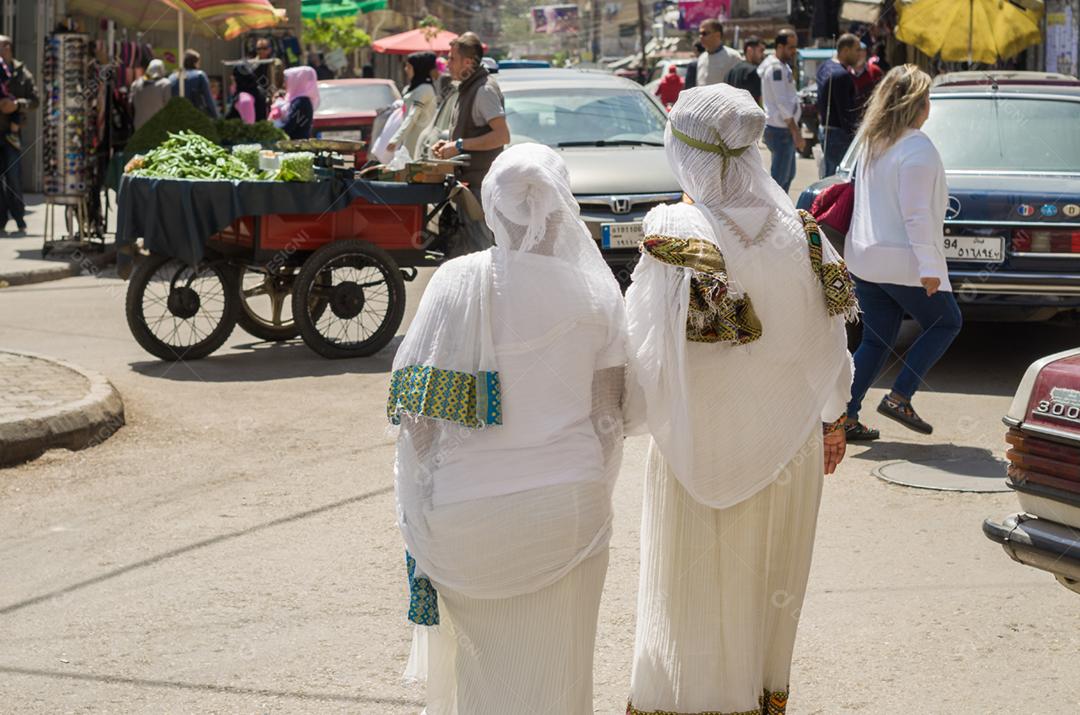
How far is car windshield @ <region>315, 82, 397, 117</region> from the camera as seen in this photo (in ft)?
82.4

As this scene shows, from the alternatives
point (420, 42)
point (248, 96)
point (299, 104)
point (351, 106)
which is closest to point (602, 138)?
point (299, 104)

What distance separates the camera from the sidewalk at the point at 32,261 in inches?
557

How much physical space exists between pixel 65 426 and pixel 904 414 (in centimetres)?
415

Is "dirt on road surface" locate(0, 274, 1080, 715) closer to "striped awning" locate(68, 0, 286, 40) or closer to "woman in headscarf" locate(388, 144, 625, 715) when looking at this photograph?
"woman in headscarf" locate(388, 144, 625, 715)

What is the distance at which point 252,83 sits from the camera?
19062 mm

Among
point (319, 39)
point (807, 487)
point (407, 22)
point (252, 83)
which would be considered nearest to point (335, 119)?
point (252, 83)

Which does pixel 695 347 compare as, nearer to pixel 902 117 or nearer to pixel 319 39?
pixel 902 117

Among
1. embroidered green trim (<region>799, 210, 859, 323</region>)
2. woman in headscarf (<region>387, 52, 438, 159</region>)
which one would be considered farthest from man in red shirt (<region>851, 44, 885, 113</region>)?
embroidered green trim (<region>799, 210, 859, 323</region>)

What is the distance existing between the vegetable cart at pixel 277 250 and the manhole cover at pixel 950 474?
150 inches

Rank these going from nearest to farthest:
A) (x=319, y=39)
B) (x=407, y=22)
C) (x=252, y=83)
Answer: (x=252, y=83), (x=319, y=39), (x=407, y=22)

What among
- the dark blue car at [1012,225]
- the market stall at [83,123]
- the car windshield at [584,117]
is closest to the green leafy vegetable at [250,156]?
the car windshield at [584,117]

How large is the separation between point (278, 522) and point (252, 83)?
44.1ft

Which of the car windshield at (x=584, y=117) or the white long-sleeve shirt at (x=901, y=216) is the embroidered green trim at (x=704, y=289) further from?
the car windshield at (x=584, y=117)

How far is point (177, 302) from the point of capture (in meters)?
9.71
